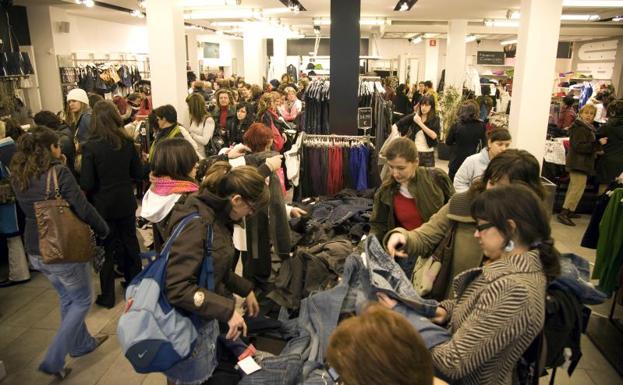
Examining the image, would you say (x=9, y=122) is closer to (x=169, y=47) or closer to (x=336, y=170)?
(x=169, y=47)

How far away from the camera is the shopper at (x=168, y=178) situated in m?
2.64

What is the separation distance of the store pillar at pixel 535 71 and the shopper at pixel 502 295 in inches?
190

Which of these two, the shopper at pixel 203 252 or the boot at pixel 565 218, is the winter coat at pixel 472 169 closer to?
the shopper at pixel 203 252

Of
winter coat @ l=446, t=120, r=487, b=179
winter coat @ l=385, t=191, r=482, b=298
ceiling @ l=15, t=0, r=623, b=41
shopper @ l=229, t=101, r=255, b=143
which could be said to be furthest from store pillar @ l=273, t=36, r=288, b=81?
winter coat @ l=385, t=191, r=482, b=298

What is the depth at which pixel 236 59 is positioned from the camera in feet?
76.9

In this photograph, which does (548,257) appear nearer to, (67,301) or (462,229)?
(462,229)

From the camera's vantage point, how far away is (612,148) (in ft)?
20.6

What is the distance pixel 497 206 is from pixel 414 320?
52 cm

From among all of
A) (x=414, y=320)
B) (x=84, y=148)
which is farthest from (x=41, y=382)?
(x=414, y=320)

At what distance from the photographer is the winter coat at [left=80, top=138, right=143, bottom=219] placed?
3.64 m

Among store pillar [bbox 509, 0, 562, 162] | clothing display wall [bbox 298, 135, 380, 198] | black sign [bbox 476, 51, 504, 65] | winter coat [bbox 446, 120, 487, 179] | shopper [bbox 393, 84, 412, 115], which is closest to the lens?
clothing display wall [bbox 298, 135, 380, 198]

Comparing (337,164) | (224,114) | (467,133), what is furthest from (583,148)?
(224,114)

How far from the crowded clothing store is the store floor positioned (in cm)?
2

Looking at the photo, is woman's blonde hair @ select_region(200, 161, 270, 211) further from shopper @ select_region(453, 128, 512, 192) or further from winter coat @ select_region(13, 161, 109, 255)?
shopper @ select_region(453, 128, 512, 192)
